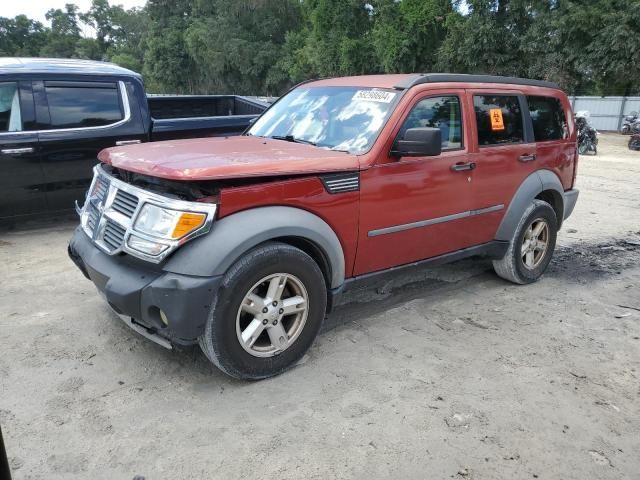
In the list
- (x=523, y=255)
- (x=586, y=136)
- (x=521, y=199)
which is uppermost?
(x=521, y=199)

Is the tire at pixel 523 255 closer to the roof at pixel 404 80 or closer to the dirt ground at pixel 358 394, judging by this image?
the dirt ground at pixel 358 394

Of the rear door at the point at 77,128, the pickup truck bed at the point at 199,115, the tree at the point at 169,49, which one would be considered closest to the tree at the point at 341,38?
the tree at the point at 169,49

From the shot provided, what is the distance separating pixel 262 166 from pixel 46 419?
187 cm

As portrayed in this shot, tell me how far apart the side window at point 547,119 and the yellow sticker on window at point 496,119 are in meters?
0.53

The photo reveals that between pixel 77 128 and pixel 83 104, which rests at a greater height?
pixel 83 104

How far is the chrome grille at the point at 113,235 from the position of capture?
3.22 meters

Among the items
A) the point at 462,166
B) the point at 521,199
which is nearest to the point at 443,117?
the point at 462,166

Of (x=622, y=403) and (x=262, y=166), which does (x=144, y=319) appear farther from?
(x=622, y=403)

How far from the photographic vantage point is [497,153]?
179 inches

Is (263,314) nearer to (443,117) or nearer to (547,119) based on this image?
(443,117)

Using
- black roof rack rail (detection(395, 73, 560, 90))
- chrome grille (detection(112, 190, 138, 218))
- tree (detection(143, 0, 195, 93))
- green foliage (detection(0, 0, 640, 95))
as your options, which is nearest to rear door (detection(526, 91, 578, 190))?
black roof rack rail (detection(395, 73, 560, 90))

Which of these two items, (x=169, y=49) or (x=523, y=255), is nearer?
(x=523, y=255)

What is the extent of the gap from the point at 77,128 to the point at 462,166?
4538mm

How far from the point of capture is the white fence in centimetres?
2412
